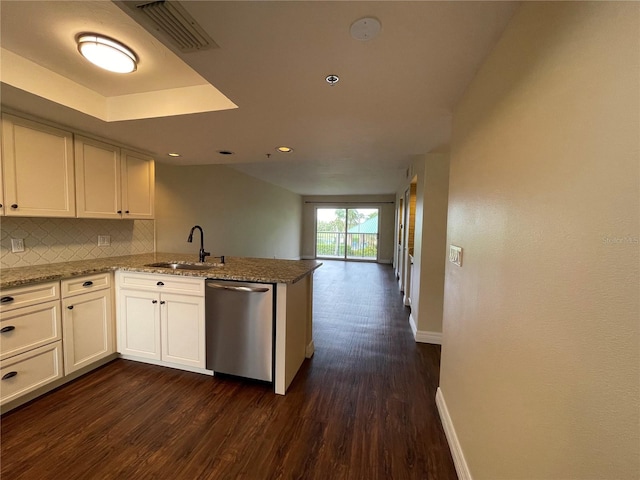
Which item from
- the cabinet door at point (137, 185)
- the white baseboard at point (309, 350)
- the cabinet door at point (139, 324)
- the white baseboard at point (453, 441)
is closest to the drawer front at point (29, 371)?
the cabinet door at point (139, 324)

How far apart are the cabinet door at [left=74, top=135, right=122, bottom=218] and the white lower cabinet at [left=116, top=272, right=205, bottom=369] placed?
66cm

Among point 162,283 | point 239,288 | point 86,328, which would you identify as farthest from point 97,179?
point 239,288

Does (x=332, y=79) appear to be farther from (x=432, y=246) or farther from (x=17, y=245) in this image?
(x=17, y=245)

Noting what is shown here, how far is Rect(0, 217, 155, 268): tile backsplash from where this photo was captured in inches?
81.4

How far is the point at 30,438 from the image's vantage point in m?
1.57

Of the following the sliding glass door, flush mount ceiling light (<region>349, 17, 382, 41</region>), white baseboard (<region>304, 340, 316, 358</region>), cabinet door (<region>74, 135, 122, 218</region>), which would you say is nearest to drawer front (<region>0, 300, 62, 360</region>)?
cabinet door (<region>74, 135, 122, 218</region>)

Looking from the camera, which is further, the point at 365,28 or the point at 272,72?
the point at 272,72

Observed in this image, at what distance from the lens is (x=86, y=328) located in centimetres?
219

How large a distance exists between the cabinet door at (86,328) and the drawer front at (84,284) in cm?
4

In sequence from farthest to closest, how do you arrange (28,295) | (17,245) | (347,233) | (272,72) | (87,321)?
(347,233) → (87,321) → (17,245) → (28,295) → (272,72)

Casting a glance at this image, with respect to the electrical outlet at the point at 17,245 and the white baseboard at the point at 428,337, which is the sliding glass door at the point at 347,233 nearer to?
the white baseboard at the point at 428,337

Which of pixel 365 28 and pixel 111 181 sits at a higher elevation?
pixel 365 28

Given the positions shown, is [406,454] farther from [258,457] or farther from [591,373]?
[591,373]

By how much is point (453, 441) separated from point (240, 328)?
1600 mm
